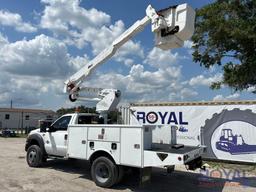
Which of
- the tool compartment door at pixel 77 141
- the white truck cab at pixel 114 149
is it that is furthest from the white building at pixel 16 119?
the tool compartment door at pixel 77 141

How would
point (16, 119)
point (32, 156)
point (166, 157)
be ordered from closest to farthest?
point (166, 157) → point (32, 156) → point (16, 119)

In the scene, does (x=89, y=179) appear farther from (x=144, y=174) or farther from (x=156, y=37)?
(x=156, y=37)

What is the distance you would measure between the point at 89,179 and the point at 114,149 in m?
1.94

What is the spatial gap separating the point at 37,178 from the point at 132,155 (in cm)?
357

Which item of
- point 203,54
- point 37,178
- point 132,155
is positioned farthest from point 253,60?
point 37,178

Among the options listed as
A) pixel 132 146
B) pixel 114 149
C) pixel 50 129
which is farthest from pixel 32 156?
pixel 132 146

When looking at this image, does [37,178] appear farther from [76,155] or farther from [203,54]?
[203,54]

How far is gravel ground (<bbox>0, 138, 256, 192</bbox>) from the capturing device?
930cm

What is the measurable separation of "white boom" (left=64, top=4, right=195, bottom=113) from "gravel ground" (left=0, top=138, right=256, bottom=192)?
8.61 ft

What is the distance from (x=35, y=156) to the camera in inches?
474

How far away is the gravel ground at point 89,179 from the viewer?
30.5 ft

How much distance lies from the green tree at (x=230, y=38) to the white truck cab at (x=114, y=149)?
8.05 metres

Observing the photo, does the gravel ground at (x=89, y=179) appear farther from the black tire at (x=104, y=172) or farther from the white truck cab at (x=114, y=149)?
the white truck cab at (x=114, y=149)

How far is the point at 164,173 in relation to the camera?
38.1 feet
